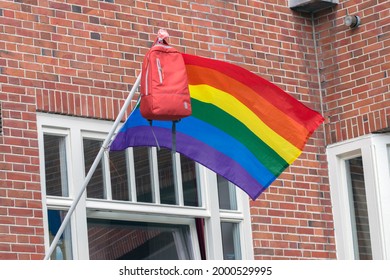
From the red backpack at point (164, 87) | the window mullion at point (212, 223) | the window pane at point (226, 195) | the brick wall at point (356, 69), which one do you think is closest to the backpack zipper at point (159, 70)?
the red backpack at point (164, 87)

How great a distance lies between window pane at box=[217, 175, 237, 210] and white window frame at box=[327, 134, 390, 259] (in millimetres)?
1132

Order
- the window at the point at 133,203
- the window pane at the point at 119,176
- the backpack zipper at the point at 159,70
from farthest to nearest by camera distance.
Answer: the window pane at the point at 119,176, the window at the point at 133,203, the backpack zipper at the point at 159,70

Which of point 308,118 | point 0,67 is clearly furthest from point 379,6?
point 0,67

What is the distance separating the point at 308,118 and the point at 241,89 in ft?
1.83

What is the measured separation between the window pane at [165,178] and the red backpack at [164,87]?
6.58ft

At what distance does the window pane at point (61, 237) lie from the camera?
30.7 ft

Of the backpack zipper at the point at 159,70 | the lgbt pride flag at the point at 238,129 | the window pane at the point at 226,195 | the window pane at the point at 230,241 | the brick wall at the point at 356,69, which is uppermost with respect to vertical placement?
the brick wall at the point at 356,69

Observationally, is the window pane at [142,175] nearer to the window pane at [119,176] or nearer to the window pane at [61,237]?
the window pane at [119,176]

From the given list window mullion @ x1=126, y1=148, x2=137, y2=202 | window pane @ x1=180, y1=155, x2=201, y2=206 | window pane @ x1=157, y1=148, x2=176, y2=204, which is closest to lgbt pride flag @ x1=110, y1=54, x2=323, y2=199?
window mullion @ x1=126, y1=148, x2=137, y2=202

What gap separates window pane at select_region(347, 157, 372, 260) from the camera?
11117 mm

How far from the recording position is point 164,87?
8.04 meters

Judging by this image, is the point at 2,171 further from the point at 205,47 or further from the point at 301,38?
the point at 301,38

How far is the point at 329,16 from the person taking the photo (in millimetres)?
11562

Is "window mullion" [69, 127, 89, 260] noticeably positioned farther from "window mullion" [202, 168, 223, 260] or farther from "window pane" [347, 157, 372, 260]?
"window pane" [347, 157, 372, 260]
